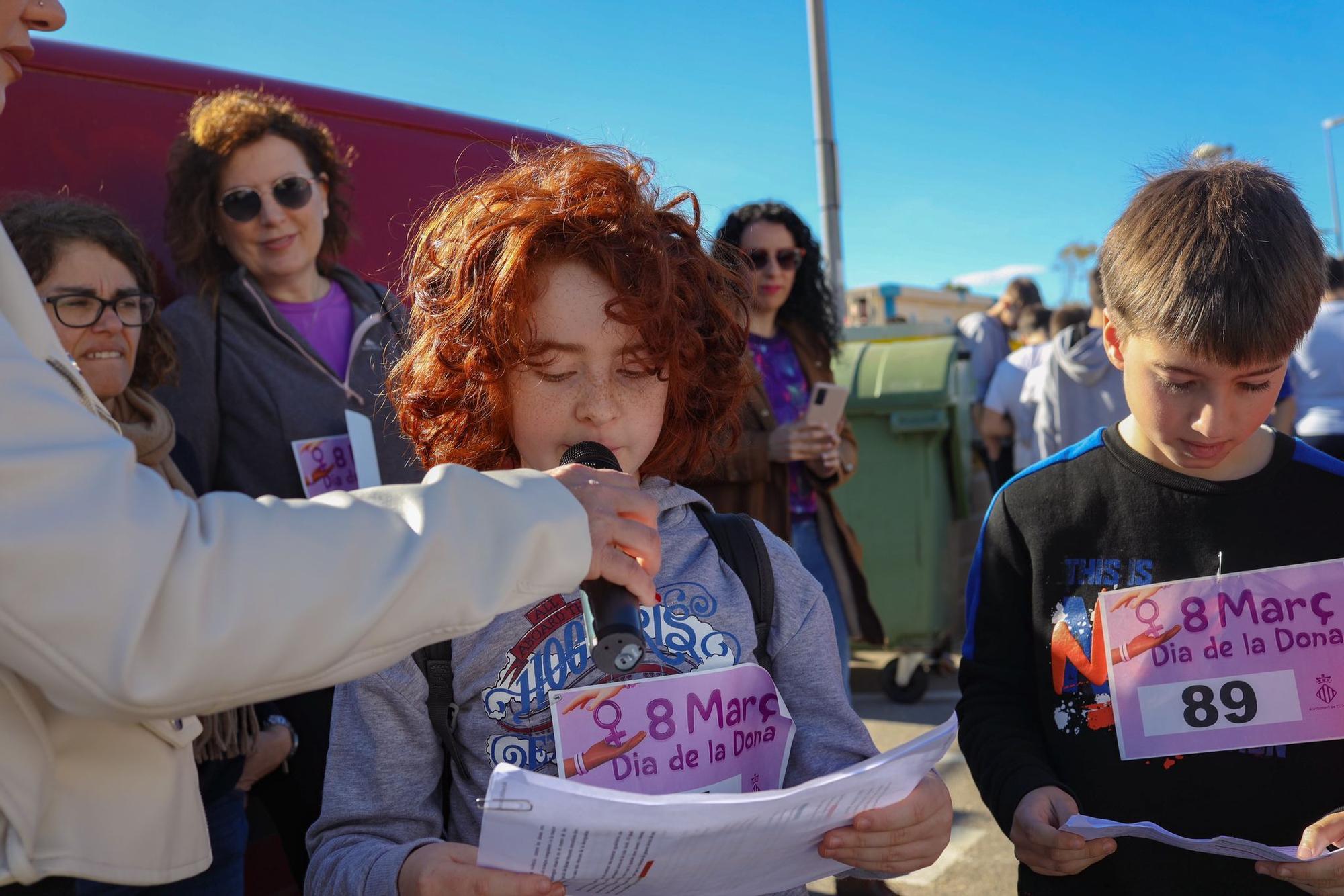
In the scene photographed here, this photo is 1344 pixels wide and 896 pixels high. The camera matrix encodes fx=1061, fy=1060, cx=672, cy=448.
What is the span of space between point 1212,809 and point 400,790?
1.16m

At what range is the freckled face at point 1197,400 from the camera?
155cm

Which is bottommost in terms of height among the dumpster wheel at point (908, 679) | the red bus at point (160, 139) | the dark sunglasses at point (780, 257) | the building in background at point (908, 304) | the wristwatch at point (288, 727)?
the dumpster wheel at point (908, 679)

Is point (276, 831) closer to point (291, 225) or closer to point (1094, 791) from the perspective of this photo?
point (291, 225)

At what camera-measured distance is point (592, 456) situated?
130 cm

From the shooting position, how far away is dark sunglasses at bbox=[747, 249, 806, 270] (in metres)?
3.60

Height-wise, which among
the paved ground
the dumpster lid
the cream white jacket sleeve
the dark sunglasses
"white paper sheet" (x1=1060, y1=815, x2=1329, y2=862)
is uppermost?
the dark sunglasses

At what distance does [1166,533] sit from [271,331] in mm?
1956

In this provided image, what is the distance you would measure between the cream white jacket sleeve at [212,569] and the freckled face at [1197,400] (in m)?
1.05

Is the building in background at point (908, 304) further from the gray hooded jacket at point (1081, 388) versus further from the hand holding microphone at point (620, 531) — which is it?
the hand holding microphone at point (620, 531)

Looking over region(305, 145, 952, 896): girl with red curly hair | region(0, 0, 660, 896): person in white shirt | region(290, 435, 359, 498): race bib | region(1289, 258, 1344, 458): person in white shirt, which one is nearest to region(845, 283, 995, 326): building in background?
region(1289, 258, 1344, 458): person in white shirt

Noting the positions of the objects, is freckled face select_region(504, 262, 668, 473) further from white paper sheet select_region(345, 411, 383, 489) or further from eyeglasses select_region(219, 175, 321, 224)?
eyeglasses select_region(219, 175, 321, 224)

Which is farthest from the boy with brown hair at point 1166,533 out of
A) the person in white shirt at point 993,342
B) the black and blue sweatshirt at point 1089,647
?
the person in white shirt at point 993,342

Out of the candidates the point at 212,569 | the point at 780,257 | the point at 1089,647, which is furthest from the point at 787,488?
the point at 212,569

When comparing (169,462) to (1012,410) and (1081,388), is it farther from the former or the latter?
(1012,410)
